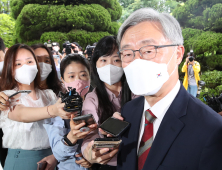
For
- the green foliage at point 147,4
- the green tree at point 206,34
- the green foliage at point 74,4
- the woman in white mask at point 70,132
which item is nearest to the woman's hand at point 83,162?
the woman in white mask at point 70,132

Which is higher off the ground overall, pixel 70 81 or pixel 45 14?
pixel 45 14

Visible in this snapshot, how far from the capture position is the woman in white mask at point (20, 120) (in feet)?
5.89

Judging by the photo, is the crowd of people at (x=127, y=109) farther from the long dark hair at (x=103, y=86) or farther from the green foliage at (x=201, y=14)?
the green foliage at (x=201, y=14)

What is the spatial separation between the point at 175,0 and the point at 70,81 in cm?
736

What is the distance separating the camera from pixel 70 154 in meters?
1.49

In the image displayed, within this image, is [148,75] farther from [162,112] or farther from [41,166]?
[41,166]

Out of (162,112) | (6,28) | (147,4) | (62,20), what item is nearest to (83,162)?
(162,112)

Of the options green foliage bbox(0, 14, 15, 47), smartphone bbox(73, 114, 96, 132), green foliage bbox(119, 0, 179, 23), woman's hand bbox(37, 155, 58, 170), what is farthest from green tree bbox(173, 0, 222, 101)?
green foliage bbox(0, 14, 15, 47)

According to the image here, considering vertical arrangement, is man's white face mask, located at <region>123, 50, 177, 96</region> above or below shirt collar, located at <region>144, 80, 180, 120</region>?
above

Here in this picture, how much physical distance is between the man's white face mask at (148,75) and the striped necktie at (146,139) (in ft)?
0.49

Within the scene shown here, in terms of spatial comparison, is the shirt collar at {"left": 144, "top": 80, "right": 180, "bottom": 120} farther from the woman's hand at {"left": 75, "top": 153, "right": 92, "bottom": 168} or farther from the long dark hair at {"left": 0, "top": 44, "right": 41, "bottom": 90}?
the long dark hair at {"left": 0, "top": 44, "right": 41, "bottom": 90}

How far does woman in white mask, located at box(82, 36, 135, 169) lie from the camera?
159 cm

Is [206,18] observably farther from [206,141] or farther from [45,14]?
[206,141]

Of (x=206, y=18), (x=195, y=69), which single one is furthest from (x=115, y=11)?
(x=195, y=69)
